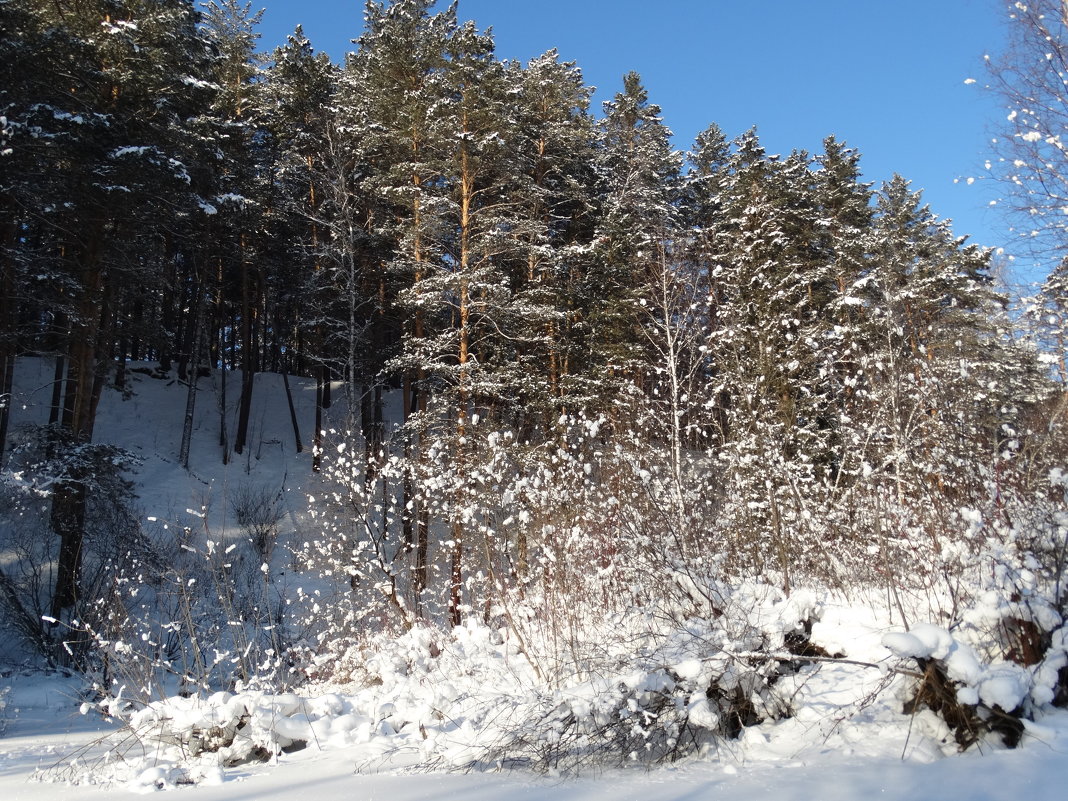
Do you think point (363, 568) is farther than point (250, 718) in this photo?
Yes

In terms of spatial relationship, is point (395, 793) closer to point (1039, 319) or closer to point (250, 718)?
point (250, 718)

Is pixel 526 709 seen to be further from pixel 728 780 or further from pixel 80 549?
pixel 80 549

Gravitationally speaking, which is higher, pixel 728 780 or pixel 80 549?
pixel 728 780

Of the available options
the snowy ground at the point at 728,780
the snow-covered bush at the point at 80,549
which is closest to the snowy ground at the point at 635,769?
the snowy ground at the point at 728,780

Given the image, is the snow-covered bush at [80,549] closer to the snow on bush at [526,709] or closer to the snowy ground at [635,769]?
the snowy ground at [635,769]

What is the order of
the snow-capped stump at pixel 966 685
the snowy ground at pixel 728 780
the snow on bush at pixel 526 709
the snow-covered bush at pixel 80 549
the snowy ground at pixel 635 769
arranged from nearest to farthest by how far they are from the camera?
the snowy ground at pixel 728 780 < the snowy ground at pixel 635 769 < the snow-capped stump at pixel 966 685 < the snow on bush at pixel 526 709 < the snow-covered bush at pixel 80 549

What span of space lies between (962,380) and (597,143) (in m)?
17.9

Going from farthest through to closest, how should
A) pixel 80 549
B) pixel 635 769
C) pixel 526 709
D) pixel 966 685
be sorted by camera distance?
pixel 80 549 → pixel 526 709 → pixel 635 769 → pixel 966 685

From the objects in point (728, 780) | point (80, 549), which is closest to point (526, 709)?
point (728, 780)

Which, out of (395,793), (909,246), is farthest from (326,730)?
(909,246)

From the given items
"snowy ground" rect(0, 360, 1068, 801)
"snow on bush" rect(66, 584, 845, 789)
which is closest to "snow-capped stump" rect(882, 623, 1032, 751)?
"snowy ground" rect(0, 360, 1068, 801)

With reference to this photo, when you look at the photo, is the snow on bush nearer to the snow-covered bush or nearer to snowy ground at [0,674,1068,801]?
snowy ground at [0,674,1068,801]

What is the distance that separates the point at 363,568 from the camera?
340 inches

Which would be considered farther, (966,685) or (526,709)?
(526,709)
